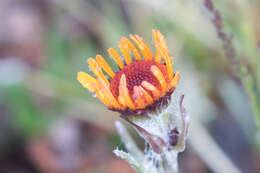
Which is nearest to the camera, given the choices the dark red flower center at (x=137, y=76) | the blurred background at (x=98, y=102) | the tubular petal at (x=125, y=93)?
the tubular petal at (x=125, y=93)

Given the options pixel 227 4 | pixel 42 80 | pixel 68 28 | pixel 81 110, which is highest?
pixel 68 28

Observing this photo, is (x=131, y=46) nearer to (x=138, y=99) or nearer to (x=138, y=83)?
(x=138, y=83)

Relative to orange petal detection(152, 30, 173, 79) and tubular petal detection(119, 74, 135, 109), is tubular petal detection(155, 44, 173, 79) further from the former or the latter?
tubular petal detection(119, 74, 135, 109)

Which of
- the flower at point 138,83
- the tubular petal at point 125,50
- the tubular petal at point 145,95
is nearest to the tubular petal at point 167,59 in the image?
the flower at point 138,83

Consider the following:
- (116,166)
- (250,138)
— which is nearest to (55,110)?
(116,166)

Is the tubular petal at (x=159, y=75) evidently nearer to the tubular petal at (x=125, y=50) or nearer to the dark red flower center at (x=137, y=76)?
the dark red flower center at (x=137, y=76)

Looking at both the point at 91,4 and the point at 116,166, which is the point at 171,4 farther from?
the point at 116,166

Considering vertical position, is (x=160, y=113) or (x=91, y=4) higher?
(x=91, y=4)

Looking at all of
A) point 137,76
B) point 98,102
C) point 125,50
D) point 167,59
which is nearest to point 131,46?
point 125,50
